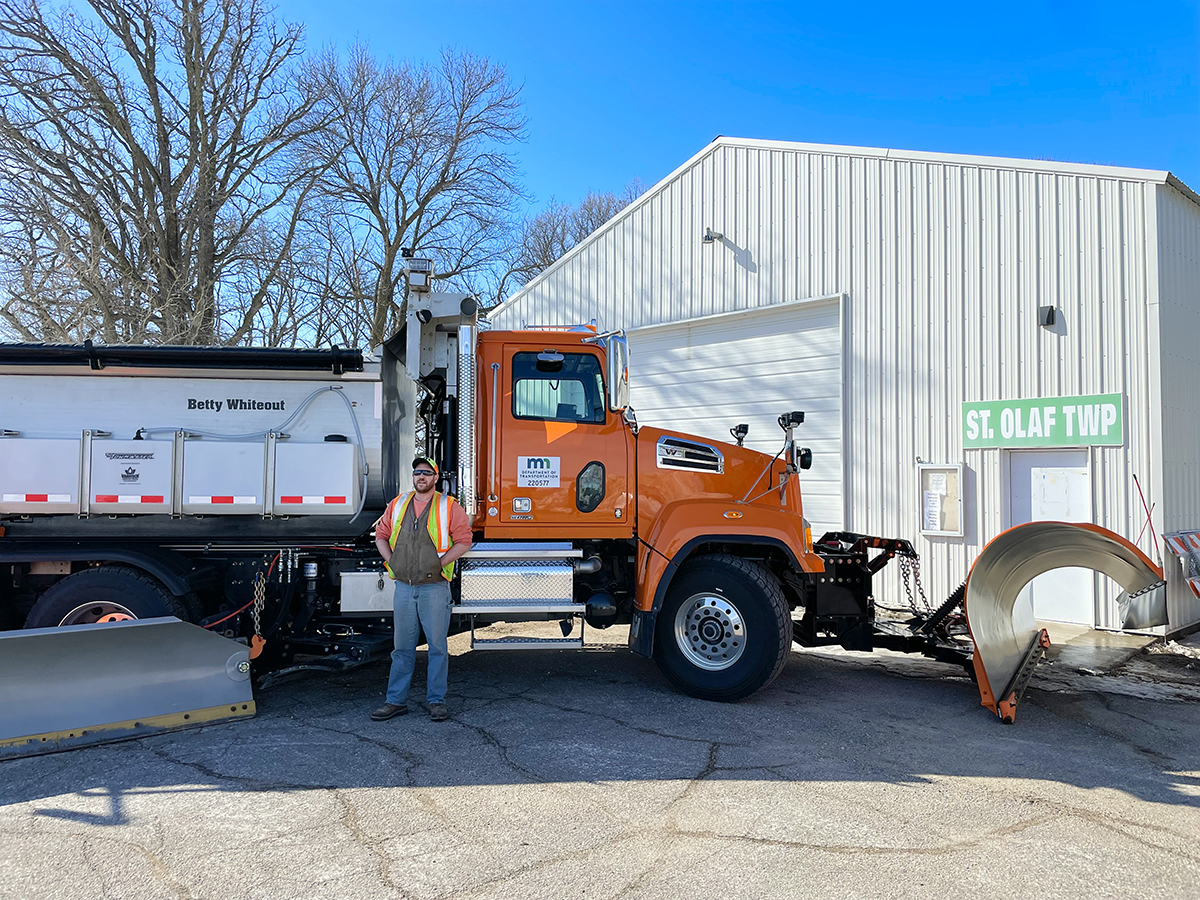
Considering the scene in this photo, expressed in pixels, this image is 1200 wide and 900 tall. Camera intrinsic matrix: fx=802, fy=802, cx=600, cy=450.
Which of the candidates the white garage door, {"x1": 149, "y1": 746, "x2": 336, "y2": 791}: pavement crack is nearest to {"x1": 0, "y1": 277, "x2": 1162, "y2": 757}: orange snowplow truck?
{"x1": 149, "y1": 746, "x2": 336, "y2": 791}: pavement crack

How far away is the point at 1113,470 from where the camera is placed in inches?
356

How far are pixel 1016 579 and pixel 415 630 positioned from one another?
195 inches

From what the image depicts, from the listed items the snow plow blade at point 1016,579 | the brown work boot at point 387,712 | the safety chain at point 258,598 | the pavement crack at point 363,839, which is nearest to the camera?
the pavement crack at point 363,839

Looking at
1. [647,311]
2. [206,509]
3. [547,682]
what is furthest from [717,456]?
[647,311]

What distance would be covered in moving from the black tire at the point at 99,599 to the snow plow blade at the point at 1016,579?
6.05m

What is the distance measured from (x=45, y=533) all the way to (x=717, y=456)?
515 centimetres

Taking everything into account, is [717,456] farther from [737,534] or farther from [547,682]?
[547,682]

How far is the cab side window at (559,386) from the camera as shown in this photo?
20.6 ft

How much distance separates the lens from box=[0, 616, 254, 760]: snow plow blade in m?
4.98

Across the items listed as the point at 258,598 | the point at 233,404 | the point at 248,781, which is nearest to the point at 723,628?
the point at 248,781

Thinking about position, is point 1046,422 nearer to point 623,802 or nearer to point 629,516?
point 629,516

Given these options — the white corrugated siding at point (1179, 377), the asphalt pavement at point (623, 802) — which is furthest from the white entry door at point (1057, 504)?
the asphalt pavement at point (623, 802)

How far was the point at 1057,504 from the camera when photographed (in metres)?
9.45

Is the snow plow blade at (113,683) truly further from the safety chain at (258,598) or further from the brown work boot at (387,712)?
the brown work boot at (387,712)
